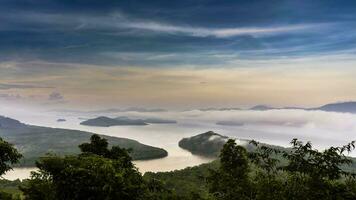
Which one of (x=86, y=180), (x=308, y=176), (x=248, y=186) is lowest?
(x=248, y=186)

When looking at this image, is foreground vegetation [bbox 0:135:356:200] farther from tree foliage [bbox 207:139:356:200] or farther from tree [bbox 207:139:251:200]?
tree [bbox 207:139:251:200]

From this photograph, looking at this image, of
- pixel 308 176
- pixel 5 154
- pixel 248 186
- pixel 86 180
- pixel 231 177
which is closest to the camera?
pixel 308 176

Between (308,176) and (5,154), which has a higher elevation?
(5,154)

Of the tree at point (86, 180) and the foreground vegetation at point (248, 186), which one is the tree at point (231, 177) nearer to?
the foreground vegetation at point (248, 186)

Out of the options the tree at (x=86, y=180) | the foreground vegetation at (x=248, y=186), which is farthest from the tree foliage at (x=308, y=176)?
the tree at (x=86, y=180)

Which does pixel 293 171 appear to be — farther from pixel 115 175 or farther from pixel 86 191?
pixel 86 191

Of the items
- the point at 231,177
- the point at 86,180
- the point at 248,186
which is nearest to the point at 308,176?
the point at 248,186

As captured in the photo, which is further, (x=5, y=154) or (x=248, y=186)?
(x=5, y=154)

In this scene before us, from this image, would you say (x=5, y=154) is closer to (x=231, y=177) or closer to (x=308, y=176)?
(x=231, y=177)

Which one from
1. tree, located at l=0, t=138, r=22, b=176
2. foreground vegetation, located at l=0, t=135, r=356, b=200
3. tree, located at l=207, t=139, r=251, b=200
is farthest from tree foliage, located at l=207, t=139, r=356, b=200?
tree, located at l=0, t=138, r=22, b=176

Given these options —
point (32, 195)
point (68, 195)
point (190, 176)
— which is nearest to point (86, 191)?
point (68, 195)

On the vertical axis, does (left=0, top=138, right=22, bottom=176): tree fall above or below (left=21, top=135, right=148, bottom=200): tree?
above
